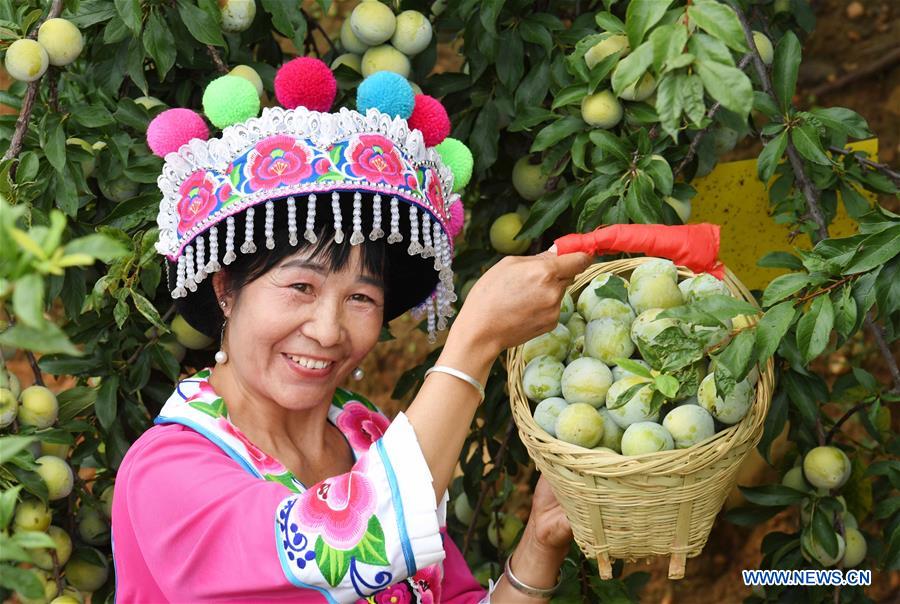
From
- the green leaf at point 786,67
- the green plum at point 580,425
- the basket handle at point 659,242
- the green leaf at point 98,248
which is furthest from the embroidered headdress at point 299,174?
the green leaf at point 98,248

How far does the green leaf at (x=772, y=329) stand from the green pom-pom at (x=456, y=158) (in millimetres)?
592

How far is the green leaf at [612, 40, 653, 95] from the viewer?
1.26m

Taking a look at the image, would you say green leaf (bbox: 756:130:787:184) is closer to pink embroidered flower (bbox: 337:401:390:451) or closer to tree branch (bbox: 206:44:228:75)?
pink embroidered flower (bbox: 337:401:390:451)

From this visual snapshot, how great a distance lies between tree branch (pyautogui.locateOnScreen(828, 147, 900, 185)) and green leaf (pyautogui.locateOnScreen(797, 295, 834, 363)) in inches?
20.5

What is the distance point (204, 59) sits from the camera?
2.25 meters

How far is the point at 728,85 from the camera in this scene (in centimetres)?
120

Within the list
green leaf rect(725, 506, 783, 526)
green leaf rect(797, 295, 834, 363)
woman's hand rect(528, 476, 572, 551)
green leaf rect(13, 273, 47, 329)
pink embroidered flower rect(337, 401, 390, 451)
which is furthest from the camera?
green leaf rect(725, 506, 783, 526)

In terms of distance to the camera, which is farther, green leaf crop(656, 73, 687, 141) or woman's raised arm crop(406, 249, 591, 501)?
woman's raised arm crop(406, 249, 591, 501)

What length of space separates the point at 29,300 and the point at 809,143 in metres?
1.37

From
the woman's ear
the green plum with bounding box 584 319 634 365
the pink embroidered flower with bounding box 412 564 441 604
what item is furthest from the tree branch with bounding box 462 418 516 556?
the woman's ear

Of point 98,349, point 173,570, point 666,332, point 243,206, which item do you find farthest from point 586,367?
point 98,349

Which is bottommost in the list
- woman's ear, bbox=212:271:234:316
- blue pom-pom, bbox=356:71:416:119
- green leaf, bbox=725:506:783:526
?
green leaf, bbox=725:506:783:526

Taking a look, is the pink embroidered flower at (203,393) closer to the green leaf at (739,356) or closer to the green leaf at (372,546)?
the green leaf at (372,546)

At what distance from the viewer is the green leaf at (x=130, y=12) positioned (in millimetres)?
1896
